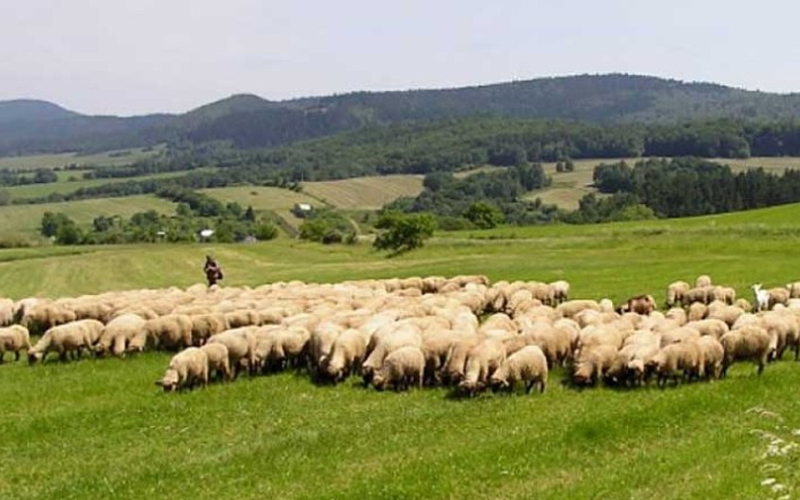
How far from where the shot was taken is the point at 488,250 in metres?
73.3

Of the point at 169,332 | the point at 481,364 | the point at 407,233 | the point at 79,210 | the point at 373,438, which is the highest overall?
the point at 481,364

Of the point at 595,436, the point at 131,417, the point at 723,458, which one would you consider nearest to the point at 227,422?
the point at 131,417

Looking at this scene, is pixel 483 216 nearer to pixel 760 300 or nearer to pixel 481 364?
pixel 760 300

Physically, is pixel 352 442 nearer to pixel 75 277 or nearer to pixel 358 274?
pixel 358 274

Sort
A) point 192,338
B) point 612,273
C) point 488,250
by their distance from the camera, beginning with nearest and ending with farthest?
point 192,338, point 612,273, point 488,250

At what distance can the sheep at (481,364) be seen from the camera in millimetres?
19375

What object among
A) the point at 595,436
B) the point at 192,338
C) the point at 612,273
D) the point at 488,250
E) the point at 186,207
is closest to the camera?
the point at 595,436

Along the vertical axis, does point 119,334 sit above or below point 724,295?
above

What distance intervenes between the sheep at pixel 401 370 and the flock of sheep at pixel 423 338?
26 millimetres

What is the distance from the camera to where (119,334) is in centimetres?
2589

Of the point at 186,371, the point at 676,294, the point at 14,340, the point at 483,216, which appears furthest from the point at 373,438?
the point at 483,216

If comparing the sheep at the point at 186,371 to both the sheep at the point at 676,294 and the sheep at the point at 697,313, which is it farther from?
the sheep at the point at 676,294

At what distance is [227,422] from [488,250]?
2208 inches

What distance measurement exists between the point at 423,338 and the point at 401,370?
1.61m
